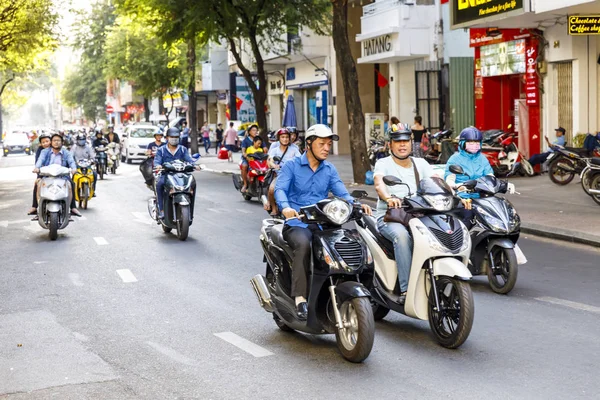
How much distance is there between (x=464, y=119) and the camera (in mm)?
30281

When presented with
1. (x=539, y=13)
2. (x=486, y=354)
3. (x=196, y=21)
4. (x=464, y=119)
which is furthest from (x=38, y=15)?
(x=486, y=354)

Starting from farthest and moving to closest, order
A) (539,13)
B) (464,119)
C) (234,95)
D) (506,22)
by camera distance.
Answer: (234,95) → (464,119) → (506,22) → (539,13)

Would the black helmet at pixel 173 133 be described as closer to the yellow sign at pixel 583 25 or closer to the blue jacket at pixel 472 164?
the blue jacket at pixel 472 164

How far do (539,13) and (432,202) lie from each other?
14.7 metres

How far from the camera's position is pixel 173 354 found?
738cm

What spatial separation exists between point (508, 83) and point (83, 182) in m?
12.6

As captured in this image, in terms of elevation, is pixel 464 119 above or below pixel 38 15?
below

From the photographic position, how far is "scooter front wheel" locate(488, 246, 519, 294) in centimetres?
953

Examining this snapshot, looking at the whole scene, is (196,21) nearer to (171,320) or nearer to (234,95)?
(171,320)

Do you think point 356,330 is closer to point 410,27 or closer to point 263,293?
point 263,293

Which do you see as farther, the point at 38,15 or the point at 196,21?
the point at 38,15

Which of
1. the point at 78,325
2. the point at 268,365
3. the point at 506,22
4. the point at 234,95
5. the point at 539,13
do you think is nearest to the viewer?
the point at 268,365

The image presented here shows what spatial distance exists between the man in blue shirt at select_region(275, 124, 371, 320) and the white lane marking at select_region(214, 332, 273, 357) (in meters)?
0.42

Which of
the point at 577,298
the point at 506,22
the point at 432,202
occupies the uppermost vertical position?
the point at 506,22
